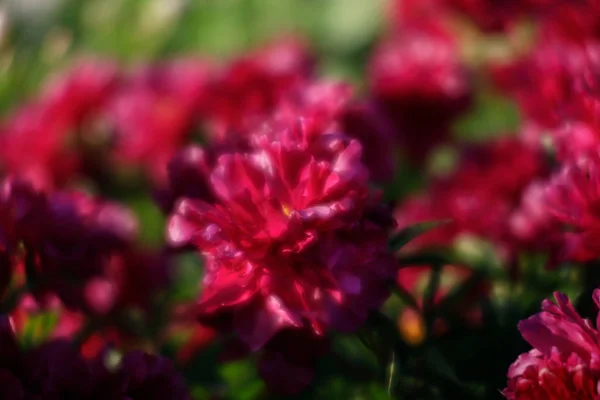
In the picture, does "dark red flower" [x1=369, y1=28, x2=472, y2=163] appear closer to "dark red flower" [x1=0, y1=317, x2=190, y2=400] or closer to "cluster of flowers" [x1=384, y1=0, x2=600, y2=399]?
"cluster of flowers" [x1=384, y1=0, x2=600, y2=399]

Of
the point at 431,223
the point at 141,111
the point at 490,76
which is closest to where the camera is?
the point at 431,223

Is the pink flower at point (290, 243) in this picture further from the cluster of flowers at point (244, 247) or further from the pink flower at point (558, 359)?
the pink flower at point (558, 359)

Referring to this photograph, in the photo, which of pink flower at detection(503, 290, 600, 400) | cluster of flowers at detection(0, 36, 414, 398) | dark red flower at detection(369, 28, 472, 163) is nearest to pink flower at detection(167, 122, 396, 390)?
cluster of flowers at detection(0, 36, 414, 398)

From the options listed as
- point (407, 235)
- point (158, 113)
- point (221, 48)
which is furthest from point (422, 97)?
point (221, 48)

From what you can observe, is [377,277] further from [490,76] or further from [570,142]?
[490,76]

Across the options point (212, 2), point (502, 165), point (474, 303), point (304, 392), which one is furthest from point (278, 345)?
point (212, 2)

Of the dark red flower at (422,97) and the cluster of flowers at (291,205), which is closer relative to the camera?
the cluster of flowers at (291,205)

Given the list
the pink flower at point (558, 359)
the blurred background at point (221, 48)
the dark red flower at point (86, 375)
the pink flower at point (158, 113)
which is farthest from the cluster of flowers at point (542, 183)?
the pink flower at point (158, 113)
